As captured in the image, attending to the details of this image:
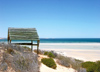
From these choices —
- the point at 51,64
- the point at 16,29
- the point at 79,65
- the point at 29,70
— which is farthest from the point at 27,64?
the point at 79,65

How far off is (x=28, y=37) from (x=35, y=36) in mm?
593

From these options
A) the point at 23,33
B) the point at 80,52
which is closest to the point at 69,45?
the point at 80,52

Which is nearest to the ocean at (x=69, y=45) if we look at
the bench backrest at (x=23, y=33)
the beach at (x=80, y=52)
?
the bench backrest at (x=23, y=33)

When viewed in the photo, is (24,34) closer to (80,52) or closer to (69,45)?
(80,52)

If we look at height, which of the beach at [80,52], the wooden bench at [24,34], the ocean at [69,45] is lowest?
the ocean at [69,45]

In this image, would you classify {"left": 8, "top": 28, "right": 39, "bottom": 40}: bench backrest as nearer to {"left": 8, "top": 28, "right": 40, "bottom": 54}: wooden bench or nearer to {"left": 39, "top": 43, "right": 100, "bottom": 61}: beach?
{"left": 8, "top": 28, "right": 40, "bottom": 54}: wooden bench

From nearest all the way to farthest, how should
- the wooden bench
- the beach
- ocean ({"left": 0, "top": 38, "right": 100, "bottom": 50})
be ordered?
the wooden bench < the beach < ocean ({"left": 0, "top": 38, "right": 100, "bottom": 50})

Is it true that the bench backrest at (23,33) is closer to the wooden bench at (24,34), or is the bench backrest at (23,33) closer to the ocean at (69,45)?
the wooden bench at (24,34)

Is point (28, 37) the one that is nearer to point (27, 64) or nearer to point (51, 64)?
point (51, 64)

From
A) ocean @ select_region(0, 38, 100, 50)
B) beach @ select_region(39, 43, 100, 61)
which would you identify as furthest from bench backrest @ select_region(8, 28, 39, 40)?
A: beach @ select_region(39, 43, 100, 61)

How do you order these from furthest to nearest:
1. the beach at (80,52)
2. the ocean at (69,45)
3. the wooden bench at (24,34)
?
1. the ocean at (69,45)
2. the beach at (80,52)
3. the wooden bench at (24,34)

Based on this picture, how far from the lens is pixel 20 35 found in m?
11.1

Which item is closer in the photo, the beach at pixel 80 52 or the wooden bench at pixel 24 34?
the wooden bench at pixel 24 34

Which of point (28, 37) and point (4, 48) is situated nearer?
point (4, 48)
